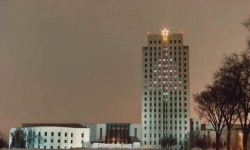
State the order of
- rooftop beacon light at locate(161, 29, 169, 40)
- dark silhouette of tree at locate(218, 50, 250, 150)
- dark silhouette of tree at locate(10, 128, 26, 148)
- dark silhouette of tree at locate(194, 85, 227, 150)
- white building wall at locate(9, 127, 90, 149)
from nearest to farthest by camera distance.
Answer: dark silhouette of tree at locate(218, 50, 250, 150) → dark silhouette of tree at locate(194, 85, 227, 150) → dark silhouette of tree at locate(10, 128, 26, 148) → white building wall at locate(9, 127, 90, 149) → rooftop beacon light at locate(161, 29, 169, 40)

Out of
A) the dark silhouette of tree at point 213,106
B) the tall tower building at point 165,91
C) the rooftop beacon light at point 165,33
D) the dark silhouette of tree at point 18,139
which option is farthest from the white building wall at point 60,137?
the dark silhouette of tree at point 213,106

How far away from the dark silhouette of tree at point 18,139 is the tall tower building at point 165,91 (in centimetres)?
5228

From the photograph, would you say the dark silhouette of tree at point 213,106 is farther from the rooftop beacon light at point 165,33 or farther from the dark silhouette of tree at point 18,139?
the rooftop beacon light at point 165,33

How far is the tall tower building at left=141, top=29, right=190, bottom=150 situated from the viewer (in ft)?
601

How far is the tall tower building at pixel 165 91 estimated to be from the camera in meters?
183

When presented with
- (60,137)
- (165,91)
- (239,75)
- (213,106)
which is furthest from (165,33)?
(239,75)

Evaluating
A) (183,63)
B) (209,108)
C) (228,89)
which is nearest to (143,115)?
(183,63)

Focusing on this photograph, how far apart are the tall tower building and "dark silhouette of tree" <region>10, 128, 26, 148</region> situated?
5228 centimetres

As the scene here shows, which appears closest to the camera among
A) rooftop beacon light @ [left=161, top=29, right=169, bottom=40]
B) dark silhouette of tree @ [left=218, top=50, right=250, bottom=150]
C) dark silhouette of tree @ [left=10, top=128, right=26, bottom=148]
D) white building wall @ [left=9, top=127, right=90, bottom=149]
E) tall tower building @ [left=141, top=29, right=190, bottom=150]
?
dark silhouette of tree @ [left=218, top=50, right=250, bottom=150]

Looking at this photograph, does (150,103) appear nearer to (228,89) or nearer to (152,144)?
(152,144)

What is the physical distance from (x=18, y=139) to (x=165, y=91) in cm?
6801

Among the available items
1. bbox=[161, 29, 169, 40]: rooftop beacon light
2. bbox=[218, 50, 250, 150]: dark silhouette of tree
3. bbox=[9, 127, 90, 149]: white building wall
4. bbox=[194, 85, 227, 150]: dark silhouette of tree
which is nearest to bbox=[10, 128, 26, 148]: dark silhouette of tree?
bbox=[9, 127, 90, 149]: white building wall

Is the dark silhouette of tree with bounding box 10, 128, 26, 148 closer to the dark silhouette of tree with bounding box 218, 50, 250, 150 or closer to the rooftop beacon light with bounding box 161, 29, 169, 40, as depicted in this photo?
the rooftop beacon light with bounding box 161, 29, 169, 40

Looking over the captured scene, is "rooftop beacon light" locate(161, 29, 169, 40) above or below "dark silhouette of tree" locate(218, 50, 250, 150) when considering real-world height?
above
